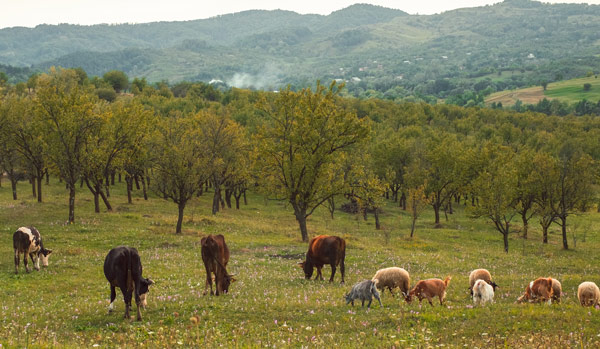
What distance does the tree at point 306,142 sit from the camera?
4200 centimetres

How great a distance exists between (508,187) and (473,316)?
4539 cm

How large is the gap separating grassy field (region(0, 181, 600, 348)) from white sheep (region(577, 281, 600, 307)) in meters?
0.47

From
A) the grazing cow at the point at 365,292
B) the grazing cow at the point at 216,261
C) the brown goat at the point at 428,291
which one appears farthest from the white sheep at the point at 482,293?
the grazing cow at the point at 216,261

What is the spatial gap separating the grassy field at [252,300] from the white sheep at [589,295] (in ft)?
1.55

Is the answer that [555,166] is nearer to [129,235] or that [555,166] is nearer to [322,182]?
[322,182]

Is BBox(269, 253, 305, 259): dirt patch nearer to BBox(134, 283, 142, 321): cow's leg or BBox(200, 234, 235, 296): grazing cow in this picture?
BBox(200, 234, 235, 296): grazing cow

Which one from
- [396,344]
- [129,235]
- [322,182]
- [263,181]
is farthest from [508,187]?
[396,344]

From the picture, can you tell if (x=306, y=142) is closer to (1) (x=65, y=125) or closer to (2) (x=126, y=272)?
(1) (x=65, y=125)

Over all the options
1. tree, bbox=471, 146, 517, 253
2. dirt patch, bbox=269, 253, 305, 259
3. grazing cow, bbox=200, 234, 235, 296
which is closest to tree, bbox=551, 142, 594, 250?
tree, bbox=471, 146, 517, 253

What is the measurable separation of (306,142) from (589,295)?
89.8ft

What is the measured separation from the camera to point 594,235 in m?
67.1

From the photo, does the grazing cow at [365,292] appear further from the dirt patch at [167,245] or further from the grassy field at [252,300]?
the dirt patch at [167,245]

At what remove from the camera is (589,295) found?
60.5 feet

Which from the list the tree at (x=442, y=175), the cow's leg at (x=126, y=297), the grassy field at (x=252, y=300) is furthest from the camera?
the tree at (x=442, y=175)
